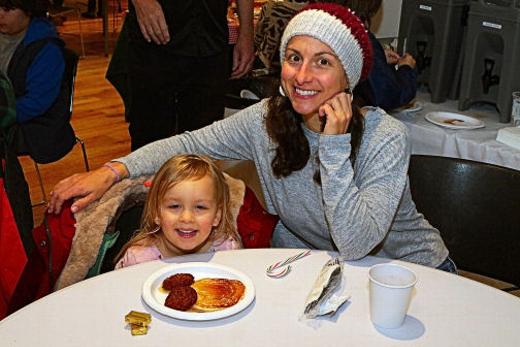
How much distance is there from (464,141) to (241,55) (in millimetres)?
892

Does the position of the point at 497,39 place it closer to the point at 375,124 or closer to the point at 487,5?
the point at 487,5

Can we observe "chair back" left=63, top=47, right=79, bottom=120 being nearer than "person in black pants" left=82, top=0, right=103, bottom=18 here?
Yes

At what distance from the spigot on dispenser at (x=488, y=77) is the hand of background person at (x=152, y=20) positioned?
3.77ft

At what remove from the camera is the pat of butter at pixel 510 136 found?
7.55 feet

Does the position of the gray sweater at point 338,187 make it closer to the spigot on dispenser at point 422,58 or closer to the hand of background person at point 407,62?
the hand of background person at point 407,62

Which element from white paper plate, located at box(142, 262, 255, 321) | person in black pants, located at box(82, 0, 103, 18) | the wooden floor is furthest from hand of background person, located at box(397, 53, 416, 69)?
person in black pants, located at box(82, 0, 103, 18)

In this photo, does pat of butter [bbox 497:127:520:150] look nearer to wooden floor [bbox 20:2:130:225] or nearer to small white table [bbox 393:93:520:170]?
small white table [bbox 393:93:520:170]

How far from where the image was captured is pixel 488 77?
8.72 feet

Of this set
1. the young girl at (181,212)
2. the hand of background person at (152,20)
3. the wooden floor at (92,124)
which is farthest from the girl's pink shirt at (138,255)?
the wooden floor at (92,124)

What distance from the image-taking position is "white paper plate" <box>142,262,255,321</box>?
126 centimetres

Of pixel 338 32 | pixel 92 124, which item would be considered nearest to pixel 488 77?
pixel 338 32

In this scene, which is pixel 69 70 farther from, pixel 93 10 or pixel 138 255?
pixel 93 10

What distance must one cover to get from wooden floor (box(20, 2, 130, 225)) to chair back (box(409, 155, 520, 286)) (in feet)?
6.88

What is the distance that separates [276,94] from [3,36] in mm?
1528
